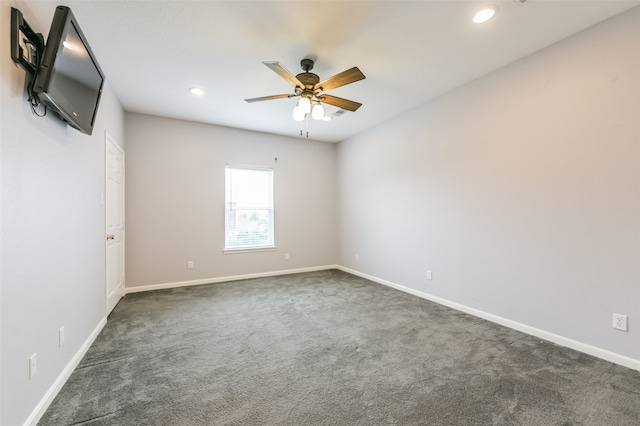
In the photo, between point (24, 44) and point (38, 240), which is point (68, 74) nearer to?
point (24, 44)

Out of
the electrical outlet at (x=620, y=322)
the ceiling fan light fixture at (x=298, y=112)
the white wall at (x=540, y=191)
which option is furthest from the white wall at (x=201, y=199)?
the electrical outlet at (x=620, y=322)

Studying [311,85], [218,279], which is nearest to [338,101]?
[311,85]

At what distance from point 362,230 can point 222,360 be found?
3.46m

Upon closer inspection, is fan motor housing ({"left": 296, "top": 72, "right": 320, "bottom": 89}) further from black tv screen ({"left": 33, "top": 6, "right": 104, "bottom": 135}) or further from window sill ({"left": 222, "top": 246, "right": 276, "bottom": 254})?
window sill ({"left": 222, "top": 246, "right": 276, "bottom": 254})

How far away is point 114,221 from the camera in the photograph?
3.52 m

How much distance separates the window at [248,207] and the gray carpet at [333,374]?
1.90 meters

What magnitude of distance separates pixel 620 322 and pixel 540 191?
1.21m

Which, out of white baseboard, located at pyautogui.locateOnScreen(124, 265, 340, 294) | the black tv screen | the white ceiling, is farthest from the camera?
white baseboard, located at pyautogui.locateOnScreen(124, 265, 340, 294)

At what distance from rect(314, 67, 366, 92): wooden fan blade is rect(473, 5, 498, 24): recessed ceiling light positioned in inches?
38.5

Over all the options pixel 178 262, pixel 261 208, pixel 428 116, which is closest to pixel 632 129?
pixel 428 116

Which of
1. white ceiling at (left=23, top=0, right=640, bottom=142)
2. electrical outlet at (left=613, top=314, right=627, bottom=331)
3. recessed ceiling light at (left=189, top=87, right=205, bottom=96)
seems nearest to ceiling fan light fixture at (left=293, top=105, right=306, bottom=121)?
white ceiling at (left=23, top=0, right=640, bottom=142)

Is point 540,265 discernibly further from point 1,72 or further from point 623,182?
point 1,72

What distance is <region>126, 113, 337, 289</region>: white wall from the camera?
14.0 ft

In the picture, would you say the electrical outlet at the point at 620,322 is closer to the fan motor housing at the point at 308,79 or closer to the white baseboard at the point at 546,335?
the white baseboard at the point at 546,335
